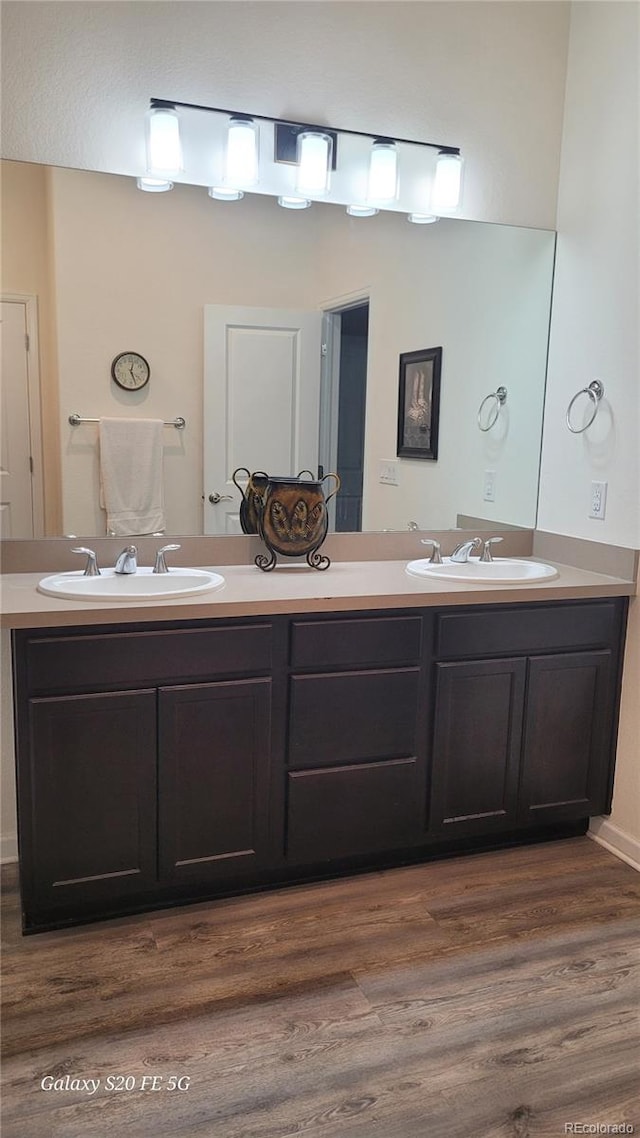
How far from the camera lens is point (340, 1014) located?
183cm

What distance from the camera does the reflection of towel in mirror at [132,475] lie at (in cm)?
242

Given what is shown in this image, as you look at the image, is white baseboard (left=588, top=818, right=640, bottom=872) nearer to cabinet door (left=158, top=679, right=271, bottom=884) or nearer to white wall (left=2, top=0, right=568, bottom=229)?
cabinet door (left=158, top=679, right=271, bottom=884)

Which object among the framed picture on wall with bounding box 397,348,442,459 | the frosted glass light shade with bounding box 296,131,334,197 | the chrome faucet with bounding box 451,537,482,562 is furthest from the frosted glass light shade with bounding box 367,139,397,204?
the chrome faucet with bounding box 451,537,482,562

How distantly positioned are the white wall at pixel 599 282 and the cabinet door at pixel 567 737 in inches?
17.5

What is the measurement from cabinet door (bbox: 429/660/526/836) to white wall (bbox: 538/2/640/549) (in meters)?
0.62

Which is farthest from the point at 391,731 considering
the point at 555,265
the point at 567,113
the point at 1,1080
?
the point at 567,113

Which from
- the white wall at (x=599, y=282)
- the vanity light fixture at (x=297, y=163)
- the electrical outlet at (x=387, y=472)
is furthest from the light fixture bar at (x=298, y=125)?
the electrical outlet at (x=387, y=472)

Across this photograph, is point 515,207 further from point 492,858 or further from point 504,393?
point 492,858

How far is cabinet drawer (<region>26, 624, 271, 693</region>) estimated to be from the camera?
1.94 meters

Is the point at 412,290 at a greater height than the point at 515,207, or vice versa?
the point at 515,207

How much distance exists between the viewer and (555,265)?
2836 millimetres

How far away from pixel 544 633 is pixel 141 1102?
1585 mm

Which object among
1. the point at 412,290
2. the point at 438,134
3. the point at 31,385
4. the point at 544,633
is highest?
the point at 438,134

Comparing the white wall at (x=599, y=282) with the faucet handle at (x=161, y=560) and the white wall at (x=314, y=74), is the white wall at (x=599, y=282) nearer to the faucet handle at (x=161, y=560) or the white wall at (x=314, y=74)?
the white wall at (x=314, y=74)
